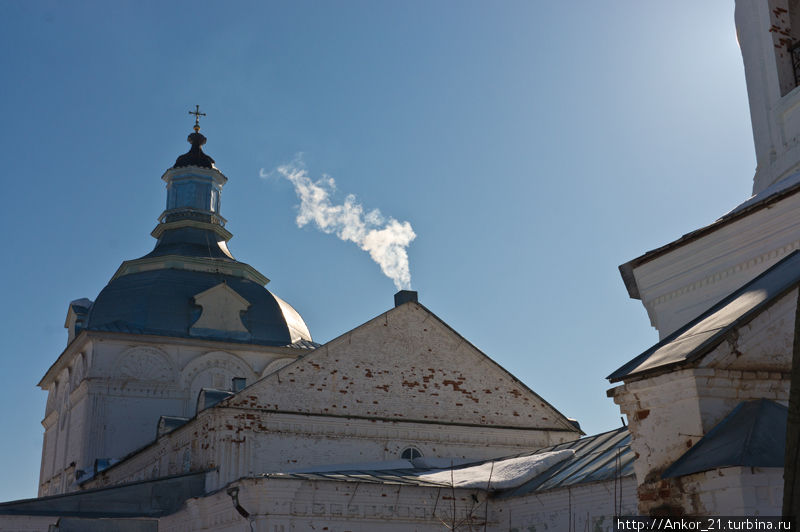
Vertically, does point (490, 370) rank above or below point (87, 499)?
above

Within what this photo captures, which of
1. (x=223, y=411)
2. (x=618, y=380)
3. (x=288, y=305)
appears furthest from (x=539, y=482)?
(x=288, y=305)

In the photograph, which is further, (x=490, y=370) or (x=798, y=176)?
(x=490, y=370)

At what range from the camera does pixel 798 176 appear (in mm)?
9117

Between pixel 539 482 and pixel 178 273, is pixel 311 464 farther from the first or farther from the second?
pixel 178 273

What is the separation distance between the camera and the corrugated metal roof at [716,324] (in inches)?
240

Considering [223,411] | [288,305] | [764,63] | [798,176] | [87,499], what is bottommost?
[87,499]

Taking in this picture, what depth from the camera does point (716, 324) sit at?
6375mm

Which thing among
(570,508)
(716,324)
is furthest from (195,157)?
(716,324)

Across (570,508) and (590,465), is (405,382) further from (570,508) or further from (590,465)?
(570,508)

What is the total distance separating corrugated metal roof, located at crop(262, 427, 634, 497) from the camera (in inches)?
494

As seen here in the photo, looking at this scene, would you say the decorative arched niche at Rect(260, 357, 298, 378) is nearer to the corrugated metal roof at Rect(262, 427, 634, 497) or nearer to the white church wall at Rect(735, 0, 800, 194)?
the corrugated metal roof at Rect(262, 427, 634, 497)

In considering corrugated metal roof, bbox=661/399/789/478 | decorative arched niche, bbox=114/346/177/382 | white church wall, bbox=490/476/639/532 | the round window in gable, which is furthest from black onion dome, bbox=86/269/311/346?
corrugated metal roof, bbox=661/399/789/478

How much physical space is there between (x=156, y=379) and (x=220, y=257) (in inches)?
208

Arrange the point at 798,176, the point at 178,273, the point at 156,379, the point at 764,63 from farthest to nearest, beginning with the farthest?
the point at 178,273 → the point at 156,379 → the point at 764,63 → the point at 798,176
